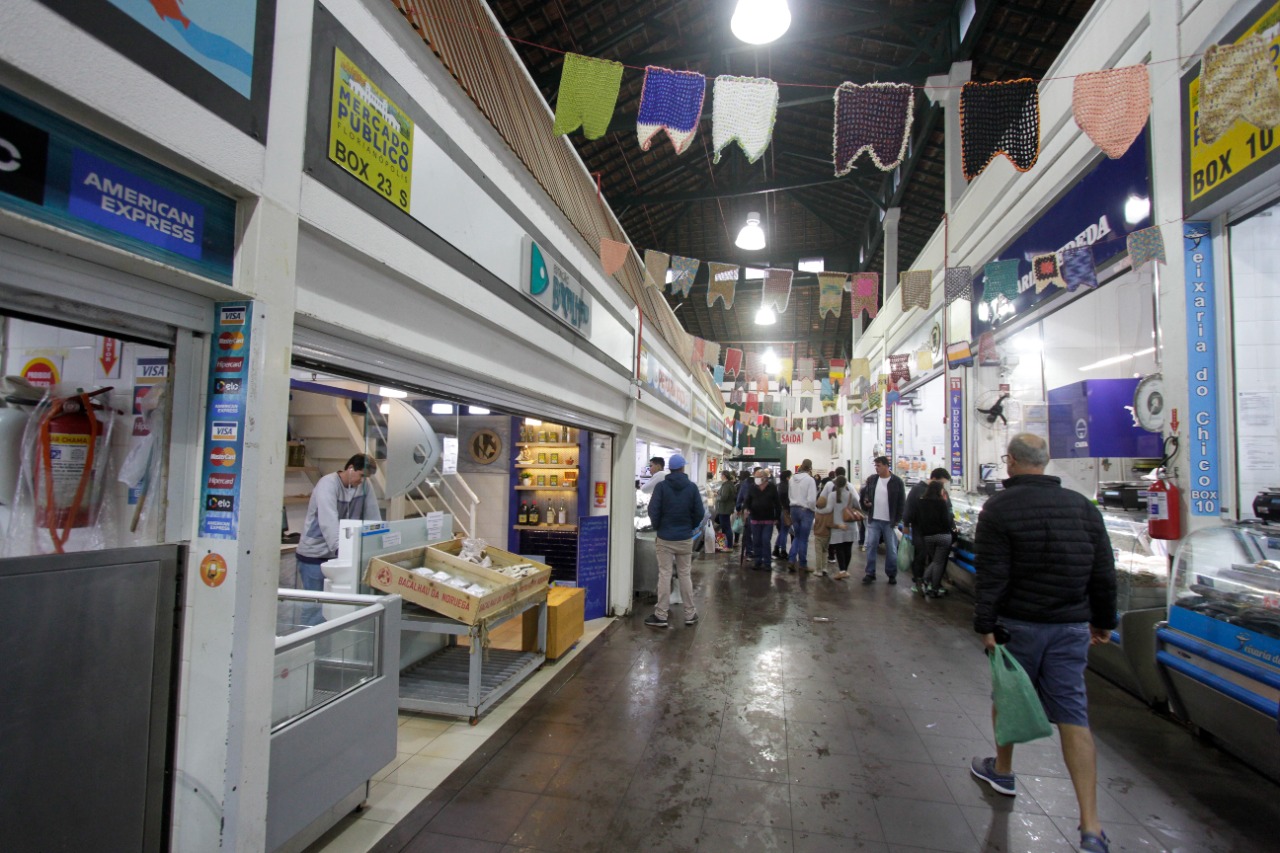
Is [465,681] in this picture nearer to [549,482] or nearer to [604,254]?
[549,482]

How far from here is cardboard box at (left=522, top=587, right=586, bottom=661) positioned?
476cm

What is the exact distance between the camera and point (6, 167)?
4.40 ft

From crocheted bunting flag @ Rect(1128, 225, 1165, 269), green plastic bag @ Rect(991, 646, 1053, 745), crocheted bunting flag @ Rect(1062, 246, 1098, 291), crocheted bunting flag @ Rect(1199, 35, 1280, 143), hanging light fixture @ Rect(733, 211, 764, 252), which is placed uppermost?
hanging light fixture @ Rect(733, 211, 764, 252)

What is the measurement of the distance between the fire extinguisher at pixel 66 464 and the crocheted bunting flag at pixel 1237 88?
5.52m

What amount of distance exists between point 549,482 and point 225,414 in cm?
560

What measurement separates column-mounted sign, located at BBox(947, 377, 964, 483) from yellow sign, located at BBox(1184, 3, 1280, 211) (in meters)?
4.85

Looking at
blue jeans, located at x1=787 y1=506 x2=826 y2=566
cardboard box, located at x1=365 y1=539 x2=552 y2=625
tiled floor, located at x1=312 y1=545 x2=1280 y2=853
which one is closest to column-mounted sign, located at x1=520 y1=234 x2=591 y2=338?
cardboard box, located at x1=365 y1=539 x2=552 y2=625

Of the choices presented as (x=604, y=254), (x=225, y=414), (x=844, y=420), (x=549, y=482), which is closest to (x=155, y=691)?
(x=225, y=414)

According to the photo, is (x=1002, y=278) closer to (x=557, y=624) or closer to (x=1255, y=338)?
(x=1255, y=338)

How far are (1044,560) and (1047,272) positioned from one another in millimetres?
4651

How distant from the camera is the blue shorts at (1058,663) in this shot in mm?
2617

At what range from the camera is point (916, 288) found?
368 inches

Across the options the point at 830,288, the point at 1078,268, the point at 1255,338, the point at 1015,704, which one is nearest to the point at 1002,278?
the point at 1078,268

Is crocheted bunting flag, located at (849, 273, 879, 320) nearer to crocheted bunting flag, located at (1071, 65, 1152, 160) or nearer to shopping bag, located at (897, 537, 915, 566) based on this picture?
shopping bag, located at (897, 537, 915, 566)
